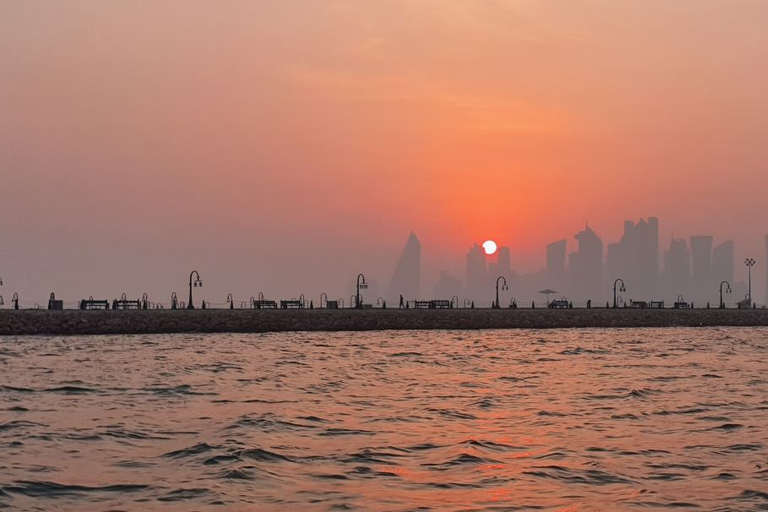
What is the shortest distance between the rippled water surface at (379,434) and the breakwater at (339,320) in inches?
1118

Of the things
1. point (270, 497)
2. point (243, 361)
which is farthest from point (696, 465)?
point (243, 361)

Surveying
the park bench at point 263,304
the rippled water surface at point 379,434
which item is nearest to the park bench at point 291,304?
the park bench at point 263,304

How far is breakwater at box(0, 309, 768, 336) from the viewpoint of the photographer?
76.4 meters

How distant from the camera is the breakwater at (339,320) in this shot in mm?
76375

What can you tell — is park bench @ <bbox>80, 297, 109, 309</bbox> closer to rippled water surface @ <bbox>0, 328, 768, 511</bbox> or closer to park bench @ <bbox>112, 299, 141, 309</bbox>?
park bench @ <bbox>112, 299, 141, 309</bbox>

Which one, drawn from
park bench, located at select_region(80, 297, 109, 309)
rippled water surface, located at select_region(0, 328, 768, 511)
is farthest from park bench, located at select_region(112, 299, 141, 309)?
rippled water surface, located at select_region(0, 328, 768, 511)

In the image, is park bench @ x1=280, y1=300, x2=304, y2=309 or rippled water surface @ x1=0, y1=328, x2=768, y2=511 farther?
park bench @ x1=280, y1=300, x2=304, y2=309

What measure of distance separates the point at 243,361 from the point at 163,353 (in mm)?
8482

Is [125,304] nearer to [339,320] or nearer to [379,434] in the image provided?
[339,320]

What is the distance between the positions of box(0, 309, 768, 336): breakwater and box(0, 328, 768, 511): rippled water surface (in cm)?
2839

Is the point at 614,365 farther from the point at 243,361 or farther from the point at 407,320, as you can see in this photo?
the point at 407,320

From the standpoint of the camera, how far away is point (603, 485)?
55.7 feet

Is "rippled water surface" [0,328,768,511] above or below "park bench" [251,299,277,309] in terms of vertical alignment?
below

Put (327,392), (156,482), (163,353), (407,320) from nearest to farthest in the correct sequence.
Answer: (156,482), (327,392), (163,353), (407,320)
